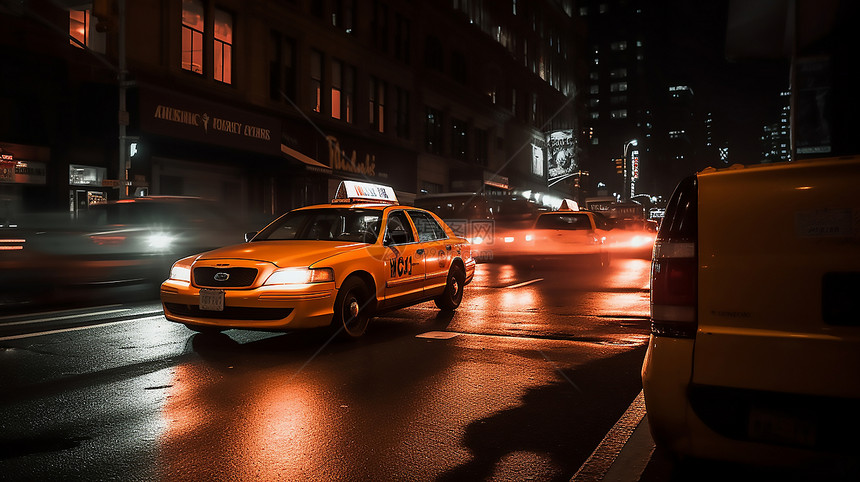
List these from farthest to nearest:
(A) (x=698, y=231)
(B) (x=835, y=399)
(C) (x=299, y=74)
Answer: (C) (x=299, y=74)
(A) (x=698, y=231)
(B) (x=835, y=399)

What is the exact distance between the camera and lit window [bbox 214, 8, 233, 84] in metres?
23.6

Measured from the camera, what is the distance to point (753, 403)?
9.20ft

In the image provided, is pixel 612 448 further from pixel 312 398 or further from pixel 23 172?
pixel 23 172

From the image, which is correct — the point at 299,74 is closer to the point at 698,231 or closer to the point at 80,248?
the point at 80,248

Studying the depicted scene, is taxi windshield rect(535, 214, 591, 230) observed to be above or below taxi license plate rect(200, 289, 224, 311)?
above

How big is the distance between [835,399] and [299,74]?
26643mm

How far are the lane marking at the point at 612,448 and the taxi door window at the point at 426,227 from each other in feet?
15.5

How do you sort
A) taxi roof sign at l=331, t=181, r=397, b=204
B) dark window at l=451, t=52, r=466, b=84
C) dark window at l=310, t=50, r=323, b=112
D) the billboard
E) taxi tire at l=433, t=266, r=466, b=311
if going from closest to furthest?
taxi tire at l=433, t=266, r=466, b=311 < taxi roof sign at l=331, t=181, r=397, b=204 < dark window at l=310, t=50, r=323, b=112 < dark window at l=451, t=52, r=466, b=84 < the billboard

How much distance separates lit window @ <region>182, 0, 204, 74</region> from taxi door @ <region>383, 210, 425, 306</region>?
16.6 m

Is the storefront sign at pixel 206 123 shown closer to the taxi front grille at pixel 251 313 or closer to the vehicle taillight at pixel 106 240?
the vehicle taillight at pixel 106 240

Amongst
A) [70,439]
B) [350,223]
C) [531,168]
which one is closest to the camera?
[70,439]

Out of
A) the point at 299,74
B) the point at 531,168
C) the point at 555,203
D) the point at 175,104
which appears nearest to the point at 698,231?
the point at 175,104

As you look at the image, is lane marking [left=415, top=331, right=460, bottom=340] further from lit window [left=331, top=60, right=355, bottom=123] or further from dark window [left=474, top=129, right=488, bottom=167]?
dark window [left=474, top=129, right=488, bottom=167]

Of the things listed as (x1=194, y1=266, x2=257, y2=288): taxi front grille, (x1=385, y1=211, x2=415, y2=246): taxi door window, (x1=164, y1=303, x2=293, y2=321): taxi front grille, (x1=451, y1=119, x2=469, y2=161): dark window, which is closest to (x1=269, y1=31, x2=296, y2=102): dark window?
(x1=451, y1=119, x2=469, y2=161): dark window
